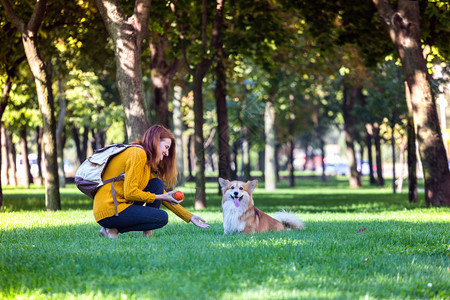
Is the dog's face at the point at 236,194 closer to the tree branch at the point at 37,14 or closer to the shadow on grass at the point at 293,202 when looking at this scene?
the shadow on grass at the point at 293,202

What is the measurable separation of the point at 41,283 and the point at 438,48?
49.6ft

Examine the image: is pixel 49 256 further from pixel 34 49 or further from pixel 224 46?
pixel 224 46

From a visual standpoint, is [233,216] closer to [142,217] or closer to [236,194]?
[236,194]

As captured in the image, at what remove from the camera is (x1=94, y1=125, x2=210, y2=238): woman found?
759cm

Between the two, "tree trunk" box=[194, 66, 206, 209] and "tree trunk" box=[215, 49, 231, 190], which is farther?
"tree trunk" box=[215, 49, 231, 190]

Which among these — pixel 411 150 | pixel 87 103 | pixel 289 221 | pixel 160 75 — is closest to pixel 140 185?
pixel 289 221

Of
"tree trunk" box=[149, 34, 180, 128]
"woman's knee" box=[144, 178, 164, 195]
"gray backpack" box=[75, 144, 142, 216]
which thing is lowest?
"woman's knee" box=[144, 178, 164, 195]

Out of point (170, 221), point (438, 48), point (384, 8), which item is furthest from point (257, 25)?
point (170, 221)

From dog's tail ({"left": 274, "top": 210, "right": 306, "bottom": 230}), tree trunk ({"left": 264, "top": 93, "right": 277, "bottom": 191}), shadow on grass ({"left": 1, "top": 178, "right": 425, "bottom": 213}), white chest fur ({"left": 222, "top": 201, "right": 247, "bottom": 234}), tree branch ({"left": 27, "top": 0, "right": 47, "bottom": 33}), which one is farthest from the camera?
tree trunk ({"left": 264, "top": 93, "right": 277, "bottom": 191})

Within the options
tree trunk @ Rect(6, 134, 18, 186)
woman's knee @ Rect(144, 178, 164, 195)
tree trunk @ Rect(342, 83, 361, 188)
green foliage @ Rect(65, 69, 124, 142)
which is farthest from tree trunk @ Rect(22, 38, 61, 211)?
tree trunk @ Rect(6, 134, 18, 186)

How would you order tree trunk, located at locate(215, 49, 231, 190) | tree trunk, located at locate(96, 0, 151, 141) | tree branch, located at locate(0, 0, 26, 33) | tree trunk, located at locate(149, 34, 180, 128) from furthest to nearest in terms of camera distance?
1. tree trunk, located at locate(215, 49, 231, 190)
2. tree trunk, located at locate(149, 34, 180, 128)
3. tree branch, located at locate(0, 0, 26, 33)
4. tree trunk, located at locate(96, 0, 151, 141)

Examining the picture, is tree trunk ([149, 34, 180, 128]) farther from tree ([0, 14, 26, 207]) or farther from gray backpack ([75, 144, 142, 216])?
gray backpack ([75, 144, 142, 216])

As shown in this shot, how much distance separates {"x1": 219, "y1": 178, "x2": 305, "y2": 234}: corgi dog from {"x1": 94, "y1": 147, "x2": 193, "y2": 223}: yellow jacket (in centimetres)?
112

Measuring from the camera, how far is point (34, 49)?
15.0 metres
